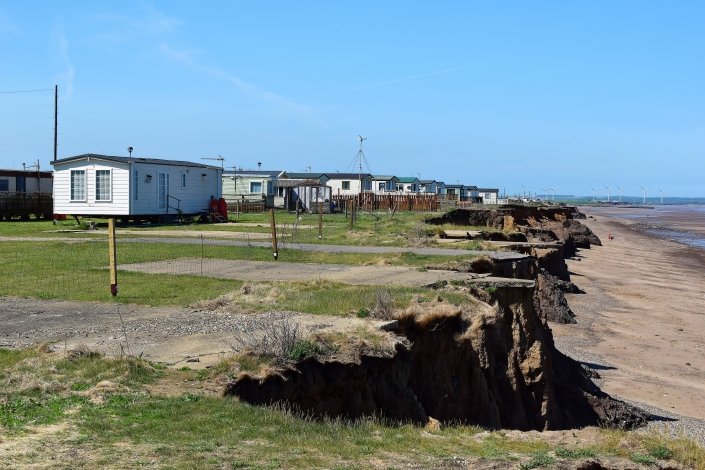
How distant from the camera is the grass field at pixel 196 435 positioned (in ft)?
23.8

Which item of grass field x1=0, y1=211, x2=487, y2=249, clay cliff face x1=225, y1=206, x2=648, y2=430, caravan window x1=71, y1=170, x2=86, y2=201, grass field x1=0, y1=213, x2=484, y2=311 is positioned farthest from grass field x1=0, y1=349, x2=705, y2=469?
caravan window x1=71, y1=170, x2=86, y2=201

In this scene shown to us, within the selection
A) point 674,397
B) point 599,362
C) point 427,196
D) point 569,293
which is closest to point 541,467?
point 674,397

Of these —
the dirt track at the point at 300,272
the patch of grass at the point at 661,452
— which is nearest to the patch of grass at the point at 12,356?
the patch of grass at the point at 661,452

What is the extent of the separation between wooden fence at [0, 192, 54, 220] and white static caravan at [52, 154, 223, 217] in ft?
17.0

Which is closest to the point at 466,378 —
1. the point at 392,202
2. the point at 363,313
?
the point at 363,313

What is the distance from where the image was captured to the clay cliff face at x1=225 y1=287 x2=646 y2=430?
415 inches

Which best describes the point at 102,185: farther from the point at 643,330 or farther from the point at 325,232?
the point at 643,330

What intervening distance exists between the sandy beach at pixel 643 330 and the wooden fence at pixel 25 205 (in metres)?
28.0

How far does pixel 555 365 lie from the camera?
1878 centimetres

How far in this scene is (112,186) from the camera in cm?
4091

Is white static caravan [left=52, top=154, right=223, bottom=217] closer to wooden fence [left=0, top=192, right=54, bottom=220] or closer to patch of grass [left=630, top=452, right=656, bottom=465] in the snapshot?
wooden fence [left=0, top=192, right=54, bottom=220]

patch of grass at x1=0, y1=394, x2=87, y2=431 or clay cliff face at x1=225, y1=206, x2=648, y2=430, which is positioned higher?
patch of grass at x1=0, y1=394, x2=87, y2=431

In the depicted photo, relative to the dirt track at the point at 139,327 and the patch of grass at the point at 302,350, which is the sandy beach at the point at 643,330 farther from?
the patch of grass at the point at 302,350

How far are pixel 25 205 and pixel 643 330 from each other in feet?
107
